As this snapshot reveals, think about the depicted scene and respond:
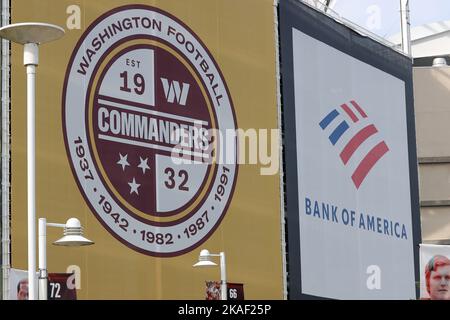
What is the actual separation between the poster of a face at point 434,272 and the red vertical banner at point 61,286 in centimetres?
1305

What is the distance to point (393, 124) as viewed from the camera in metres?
44.8

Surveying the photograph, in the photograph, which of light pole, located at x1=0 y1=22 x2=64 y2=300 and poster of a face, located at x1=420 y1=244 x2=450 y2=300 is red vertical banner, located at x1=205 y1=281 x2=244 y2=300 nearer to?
poster of a face, located at x1=420 y1=244 x2=450 y2=300

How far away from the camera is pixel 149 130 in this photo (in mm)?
32406

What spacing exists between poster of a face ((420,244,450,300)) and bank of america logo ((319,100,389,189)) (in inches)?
164

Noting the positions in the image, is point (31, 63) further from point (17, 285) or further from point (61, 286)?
point (61, 286)

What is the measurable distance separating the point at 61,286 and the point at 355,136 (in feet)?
59.7

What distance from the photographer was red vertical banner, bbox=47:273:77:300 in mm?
25703

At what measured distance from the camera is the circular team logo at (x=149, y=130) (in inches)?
1201

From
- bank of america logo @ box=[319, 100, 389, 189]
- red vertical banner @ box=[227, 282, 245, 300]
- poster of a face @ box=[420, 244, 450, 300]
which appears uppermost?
bank of america logo @ box=[319, 100, 389, 189]

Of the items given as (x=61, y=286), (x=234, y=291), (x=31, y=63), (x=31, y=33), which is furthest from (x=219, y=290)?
(x=31, y=33)

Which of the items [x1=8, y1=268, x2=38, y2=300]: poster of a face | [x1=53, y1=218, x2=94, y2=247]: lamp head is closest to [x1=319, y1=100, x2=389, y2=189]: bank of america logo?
[x1=8, y1=268, x2=38, y2=300]: poster of a face

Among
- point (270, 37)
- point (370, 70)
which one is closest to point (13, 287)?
point (270, 37)

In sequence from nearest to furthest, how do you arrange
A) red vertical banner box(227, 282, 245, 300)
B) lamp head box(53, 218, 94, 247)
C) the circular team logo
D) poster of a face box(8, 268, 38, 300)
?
lamp head box(53, 218, 94, 247) < poster of a face box(8, 268, 38, 300) < the circular team logo < red vertical banner box(227, 282, 245, 300)
